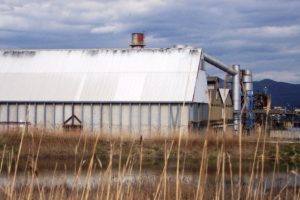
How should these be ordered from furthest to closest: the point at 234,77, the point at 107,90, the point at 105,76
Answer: the point at 234,77 < the point at 105,76 < the point at 107,90

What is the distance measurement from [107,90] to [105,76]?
3.93 feet

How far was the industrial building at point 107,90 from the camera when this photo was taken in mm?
34312

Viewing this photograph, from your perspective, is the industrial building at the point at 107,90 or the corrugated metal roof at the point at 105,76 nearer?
the industrial building at the point at 107,90

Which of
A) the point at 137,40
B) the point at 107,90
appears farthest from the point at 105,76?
the point at 137,40

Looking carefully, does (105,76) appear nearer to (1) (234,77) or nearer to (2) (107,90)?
(2) (107,90)

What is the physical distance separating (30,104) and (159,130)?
8257 mm

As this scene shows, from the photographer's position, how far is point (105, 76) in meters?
36.1

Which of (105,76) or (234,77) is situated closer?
(105,76)

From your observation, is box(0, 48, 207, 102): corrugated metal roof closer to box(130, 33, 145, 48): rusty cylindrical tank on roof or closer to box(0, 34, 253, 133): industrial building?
box(0, 34, 253, 133): industrial building

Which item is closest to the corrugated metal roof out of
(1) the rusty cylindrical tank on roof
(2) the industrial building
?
(2) the industrial building

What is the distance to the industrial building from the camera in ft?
113

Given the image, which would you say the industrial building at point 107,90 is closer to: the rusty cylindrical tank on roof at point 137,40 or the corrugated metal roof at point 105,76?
the corrugated metal roof at point 105,76

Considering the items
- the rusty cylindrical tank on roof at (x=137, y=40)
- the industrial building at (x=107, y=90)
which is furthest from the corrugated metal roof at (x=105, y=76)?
the rusty cylindrical tank on roof at (x=137, y=40)

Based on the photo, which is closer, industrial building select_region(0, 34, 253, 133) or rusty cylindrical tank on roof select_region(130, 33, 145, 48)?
industrial building select_region(0, 34, 253, 133)
